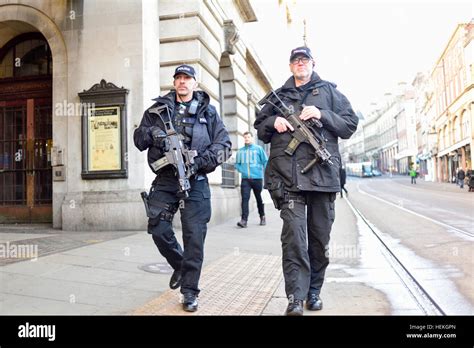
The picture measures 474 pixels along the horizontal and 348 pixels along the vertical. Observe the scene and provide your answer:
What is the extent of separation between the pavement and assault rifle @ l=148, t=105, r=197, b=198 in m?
1.10

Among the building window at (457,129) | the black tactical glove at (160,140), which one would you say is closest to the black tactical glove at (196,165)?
the black tactical glove at (160,140)

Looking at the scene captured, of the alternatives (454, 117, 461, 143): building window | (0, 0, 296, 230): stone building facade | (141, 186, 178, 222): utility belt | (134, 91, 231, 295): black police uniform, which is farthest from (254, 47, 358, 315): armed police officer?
(454, 117, 461, 143): building window

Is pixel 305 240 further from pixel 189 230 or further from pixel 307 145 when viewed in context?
pixel 189 230

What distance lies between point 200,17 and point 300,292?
7959 mm

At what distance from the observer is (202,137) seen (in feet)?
13.1

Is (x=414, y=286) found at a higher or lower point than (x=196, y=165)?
lower

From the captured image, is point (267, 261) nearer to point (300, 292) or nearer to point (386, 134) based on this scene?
point (300, 292)

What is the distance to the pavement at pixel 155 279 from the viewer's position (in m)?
3.87

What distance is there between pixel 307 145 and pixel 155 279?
244 cm

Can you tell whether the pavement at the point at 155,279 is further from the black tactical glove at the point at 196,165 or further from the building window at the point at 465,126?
the building window at the point at 465,126

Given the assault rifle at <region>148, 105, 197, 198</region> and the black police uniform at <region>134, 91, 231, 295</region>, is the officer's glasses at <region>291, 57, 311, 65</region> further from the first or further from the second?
the assault rifle at <region>148, 105, 197, 198</region>

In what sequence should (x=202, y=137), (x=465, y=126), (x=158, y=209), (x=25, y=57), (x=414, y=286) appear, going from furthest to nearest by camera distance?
1. (x=465, y=126)
2. (x=25, y=57)
3. (x=414, y=286)
4. (x=202, y=137)
5. (x=158, y=209)

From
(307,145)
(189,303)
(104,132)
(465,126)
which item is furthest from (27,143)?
(465,126)

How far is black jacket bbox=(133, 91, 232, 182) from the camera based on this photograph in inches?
154
